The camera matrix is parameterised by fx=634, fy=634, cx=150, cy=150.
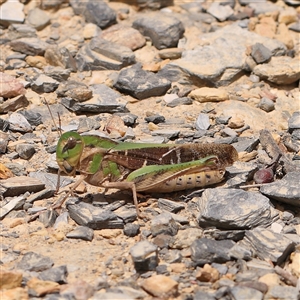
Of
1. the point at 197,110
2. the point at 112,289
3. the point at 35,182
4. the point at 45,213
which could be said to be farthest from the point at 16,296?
the point at 197,110

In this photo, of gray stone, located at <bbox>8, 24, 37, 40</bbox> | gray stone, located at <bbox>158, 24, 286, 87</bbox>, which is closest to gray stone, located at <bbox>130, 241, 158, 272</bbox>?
gray stone, located at <bbox>158, 24, 286, 87</bbox>

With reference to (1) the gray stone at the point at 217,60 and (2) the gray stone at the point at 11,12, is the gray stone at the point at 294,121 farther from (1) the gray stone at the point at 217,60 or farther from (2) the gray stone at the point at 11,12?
(2) the gray stone at the point at 11,12

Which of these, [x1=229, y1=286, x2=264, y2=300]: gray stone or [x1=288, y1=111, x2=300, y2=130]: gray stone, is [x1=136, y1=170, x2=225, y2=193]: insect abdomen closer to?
[x1=229, y1=286, x2=264, y2=300]: gray stone

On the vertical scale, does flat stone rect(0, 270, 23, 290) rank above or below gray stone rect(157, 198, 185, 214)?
above

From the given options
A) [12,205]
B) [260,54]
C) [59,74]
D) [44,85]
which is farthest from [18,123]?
[260,54]

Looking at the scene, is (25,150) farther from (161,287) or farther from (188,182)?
(161,287)

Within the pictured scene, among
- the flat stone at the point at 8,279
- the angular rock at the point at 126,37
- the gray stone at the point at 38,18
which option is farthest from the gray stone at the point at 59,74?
the flat stone at the point at 8,279
